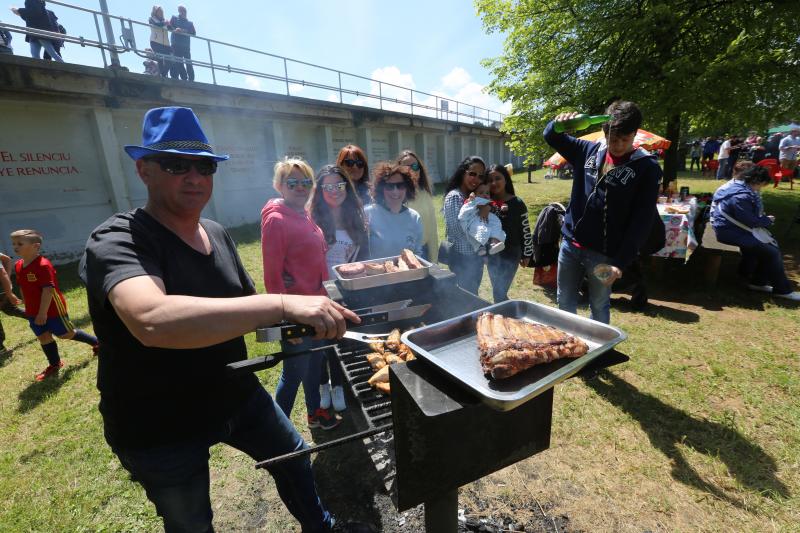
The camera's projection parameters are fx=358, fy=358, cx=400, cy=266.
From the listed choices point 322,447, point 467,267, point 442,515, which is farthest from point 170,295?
point 467,267

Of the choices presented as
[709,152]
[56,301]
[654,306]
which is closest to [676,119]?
[654,306]

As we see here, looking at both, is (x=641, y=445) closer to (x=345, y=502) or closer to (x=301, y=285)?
(x=345, y=502)

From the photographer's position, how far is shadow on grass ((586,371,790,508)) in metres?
2.64

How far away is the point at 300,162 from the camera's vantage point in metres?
2.96

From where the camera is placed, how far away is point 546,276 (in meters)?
6.56

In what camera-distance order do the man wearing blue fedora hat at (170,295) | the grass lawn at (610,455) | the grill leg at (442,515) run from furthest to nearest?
the grass lawn at (610,455), the grill leg at (442,515), the man wearing blue fedora hat at (170,295)

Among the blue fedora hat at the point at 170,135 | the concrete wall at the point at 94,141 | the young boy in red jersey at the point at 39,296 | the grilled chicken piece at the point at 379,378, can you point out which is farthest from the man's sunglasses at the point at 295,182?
the concrete wall at the point at 94,141

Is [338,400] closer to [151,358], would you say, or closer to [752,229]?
[151,358]

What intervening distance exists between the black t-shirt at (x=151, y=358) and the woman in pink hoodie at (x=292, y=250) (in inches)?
44.3

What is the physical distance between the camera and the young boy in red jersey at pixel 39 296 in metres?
4.19

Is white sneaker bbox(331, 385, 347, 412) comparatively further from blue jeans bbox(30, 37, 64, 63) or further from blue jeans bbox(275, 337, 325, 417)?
blue jeans bbox(30, 37, 64, 63)

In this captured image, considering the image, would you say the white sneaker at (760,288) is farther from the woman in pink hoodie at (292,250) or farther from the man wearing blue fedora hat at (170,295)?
the man wearing blue fedora hat at (170,295)

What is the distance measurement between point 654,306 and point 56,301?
8.36m

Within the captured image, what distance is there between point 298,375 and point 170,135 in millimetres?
2041
